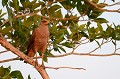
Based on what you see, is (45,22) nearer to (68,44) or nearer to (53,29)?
(53,29)

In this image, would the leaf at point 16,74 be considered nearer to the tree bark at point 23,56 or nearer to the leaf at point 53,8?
the tree bark at point 23,56

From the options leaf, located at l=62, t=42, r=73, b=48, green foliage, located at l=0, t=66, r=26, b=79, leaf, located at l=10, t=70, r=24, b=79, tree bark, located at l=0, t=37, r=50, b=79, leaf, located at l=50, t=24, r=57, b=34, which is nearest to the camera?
tree bark, located at l=0, t=37, r=50, b=79

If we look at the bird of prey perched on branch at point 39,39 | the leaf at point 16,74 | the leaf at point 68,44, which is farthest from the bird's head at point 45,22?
the leaf at point 16,74

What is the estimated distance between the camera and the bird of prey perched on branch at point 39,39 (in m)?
4.25

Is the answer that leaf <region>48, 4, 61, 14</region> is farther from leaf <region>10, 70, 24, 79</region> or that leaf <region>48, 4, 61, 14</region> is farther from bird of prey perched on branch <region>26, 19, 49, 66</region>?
leaf <region>10, 70, 24, 79</region>

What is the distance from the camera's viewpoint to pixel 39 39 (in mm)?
4484

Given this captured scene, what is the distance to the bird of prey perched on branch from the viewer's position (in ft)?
13.9

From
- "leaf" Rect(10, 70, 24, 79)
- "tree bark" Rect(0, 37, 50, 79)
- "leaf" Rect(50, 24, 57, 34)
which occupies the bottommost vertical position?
"leaf" Rect(10, 70, 24, 79)

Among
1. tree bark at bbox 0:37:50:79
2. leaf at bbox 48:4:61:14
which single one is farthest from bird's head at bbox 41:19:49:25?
tree bark at bbox 0:37:50:79

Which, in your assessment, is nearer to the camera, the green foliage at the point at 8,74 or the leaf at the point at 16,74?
the green foliage at the point at 8,74

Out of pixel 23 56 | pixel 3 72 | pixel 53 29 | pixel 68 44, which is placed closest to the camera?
pixel 23 56

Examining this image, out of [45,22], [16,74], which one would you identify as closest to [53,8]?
[45,22]

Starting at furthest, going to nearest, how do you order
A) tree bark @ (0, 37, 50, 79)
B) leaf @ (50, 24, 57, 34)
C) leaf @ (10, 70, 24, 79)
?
leaf @ (50, 24, 57, 34) < leaf @ (10, 70, 24, 79) < tree bark @ (0, 37, 50, 79)

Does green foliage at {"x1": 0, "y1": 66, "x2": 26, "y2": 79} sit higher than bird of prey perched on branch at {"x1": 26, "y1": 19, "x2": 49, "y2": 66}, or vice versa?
bird of prey perched on branch at {"x1": 26, "y1": 19, "x2": 49, "y2": 66}
